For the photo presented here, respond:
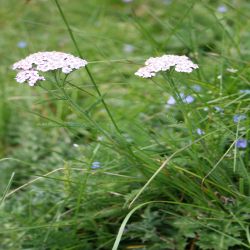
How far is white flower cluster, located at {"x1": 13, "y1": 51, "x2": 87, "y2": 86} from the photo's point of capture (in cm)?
149

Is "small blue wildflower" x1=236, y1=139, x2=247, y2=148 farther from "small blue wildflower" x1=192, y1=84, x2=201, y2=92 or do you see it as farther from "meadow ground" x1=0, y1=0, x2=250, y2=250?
"small blue wildflower" x1=192, y1=84, x2=201, y2=92

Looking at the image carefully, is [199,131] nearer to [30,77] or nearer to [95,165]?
[95,165]

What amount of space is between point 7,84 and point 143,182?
51.1 inches

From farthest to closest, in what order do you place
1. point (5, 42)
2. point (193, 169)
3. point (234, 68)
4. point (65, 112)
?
1. point (5, 42)
2. point (65, 112)
3. point (234, 68)
4. point (193, 169)

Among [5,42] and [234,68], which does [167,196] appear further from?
[5,42]

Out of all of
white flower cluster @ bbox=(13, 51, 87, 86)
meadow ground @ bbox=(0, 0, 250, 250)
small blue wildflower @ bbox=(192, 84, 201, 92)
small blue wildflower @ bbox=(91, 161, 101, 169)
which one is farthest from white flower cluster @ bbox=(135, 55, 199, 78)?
small blue wildflower @ bbox=(192, 84, 201, 92)

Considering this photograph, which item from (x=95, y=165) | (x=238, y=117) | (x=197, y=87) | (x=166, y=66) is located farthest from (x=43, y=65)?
(x=197, y=87)

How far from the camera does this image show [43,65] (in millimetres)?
1502

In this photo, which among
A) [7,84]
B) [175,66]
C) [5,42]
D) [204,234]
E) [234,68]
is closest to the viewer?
[175,66]

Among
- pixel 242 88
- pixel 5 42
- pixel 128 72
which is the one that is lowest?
pixel 5 42

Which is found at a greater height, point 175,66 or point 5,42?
point 175,66

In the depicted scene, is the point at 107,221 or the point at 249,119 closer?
the point at 249,119

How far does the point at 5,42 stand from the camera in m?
3.35

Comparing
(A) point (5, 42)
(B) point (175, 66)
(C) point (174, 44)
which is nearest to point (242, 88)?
(B) point (175, 66)
